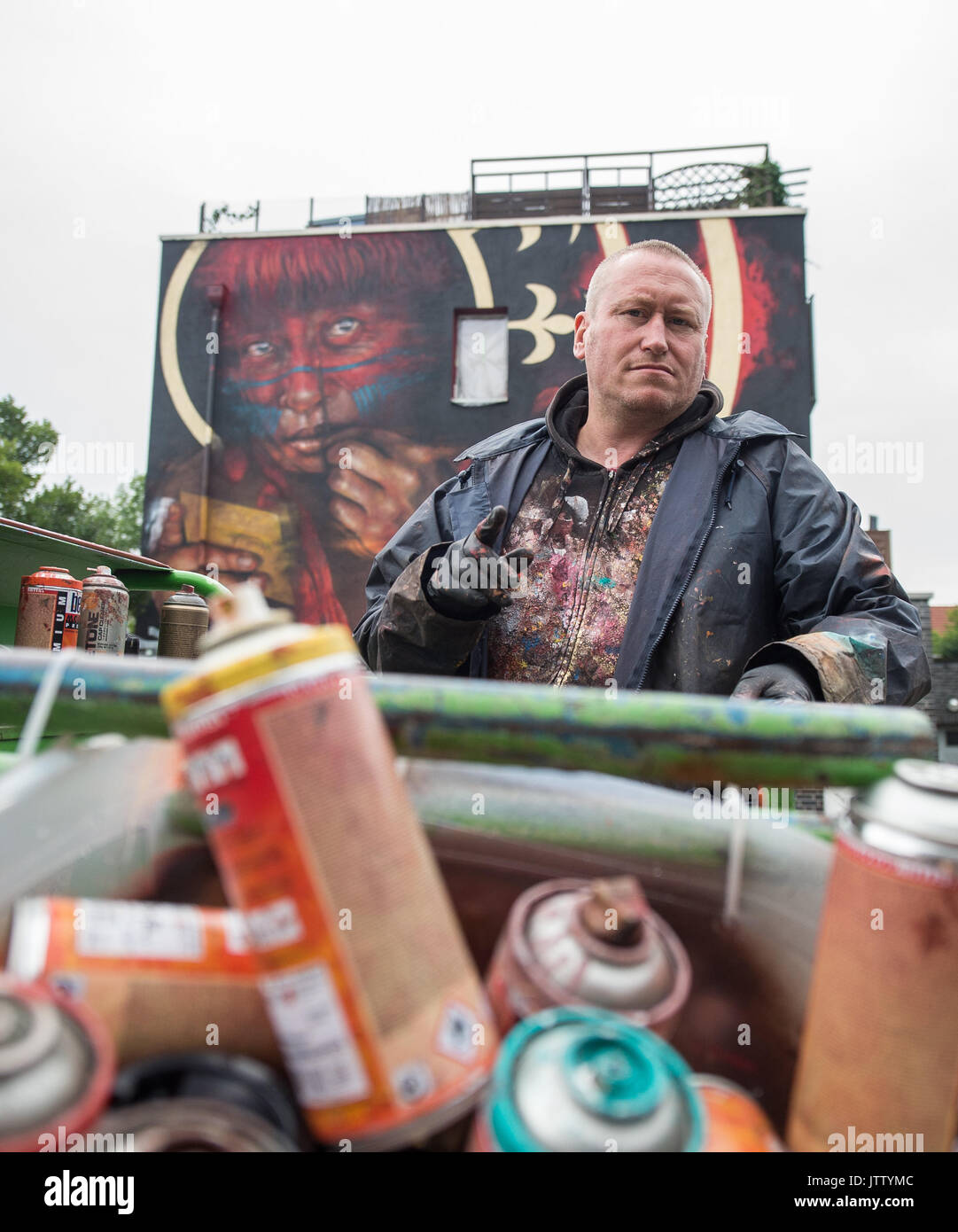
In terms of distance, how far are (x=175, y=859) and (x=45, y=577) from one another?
2861 mm

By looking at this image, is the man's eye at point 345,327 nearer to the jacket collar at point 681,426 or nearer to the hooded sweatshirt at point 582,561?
the jacket collar at point 681,426

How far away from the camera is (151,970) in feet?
2.18

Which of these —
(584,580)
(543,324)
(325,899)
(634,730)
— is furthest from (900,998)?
(543,324)

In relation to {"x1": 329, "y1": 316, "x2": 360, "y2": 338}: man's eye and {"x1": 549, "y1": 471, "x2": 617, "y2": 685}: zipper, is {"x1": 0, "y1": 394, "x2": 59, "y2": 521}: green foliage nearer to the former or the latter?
{"x1": 329, "y1": 316, "x2": 360, "y2": 338}: man's eye

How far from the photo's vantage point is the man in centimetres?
211

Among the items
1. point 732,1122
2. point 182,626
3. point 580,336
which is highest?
point 580,336

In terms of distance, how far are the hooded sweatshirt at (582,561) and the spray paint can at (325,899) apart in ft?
5.94

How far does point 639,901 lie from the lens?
721 mm

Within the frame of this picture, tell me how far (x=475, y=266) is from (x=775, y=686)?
1142 centimetres

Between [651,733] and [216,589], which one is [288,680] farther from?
[216,589]

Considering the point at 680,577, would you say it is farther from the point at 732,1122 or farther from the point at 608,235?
the point at 608,235

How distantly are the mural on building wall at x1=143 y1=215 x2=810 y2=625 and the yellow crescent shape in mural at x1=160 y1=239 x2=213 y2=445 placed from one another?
0.03 metres

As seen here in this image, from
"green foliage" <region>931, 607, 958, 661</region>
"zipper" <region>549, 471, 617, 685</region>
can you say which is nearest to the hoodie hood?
"zipper" <region>549, 471, 617, 685</region>

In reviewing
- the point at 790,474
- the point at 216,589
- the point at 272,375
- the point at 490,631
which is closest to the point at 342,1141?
the point at 490,631
